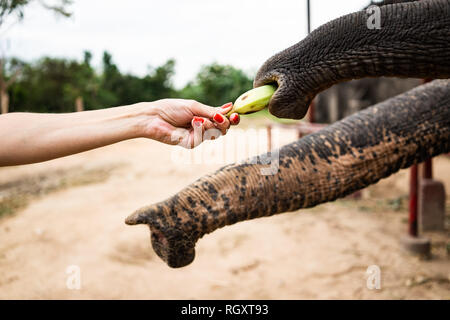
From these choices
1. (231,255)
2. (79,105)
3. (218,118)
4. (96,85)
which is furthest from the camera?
(96,85)

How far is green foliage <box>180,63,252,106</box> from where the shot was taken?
1589 cm

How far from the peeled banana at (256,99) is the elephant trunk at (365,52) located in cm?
4

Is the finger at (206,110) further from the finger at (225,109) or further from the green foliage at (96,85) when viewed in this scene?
the green foliage at (96,85)

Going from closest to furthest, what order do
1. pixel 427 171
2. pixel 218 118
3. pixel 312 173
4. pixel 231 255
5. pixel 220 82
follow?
1. pixel 218 118
2. pixel 312 173
3. pixel 231 255
4. pixel 427 171
5. pixel 220 82

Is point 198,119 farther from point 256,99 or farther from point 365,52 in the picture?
point 365,52

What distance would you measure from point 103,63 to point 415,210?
57.2 feet

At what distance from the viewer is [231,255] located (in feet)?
9.29

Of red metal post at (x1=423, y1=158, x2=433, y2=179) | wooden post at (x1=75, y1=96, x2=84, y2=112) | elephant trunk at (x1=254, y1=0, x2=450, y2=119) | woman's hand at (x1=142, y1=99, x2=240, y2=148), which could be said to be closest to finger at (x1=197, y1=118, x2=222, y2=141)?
woman's hand at (x1=142, y1=99, x2=240, y2=148)

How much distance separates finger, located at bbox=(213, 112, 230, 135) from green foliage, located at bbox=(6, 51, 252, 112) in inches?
446

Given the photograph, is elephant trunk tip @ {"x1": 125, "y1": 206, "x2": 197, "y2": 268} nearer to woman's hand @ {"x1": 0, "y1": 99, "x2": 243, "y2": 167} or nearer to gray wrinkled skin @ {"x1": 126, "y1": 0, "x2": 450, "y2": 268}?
gray wrinkled skin @ {"x1": 126, "y1": 0, "x2": 450, "y2": 268}

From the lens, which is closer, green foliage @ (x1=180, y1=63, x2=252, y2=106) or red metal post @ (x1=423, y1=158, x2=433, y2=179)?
red metal post @ (x1=423, y1=158, x2=433, y2=179)

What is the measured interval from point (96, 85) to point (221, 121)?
1407 centimetres

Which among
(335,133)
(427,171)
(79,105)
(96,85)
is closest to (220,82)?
(96,85)

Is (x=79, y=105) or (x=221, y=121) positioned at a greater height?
(x=79, y=105)
